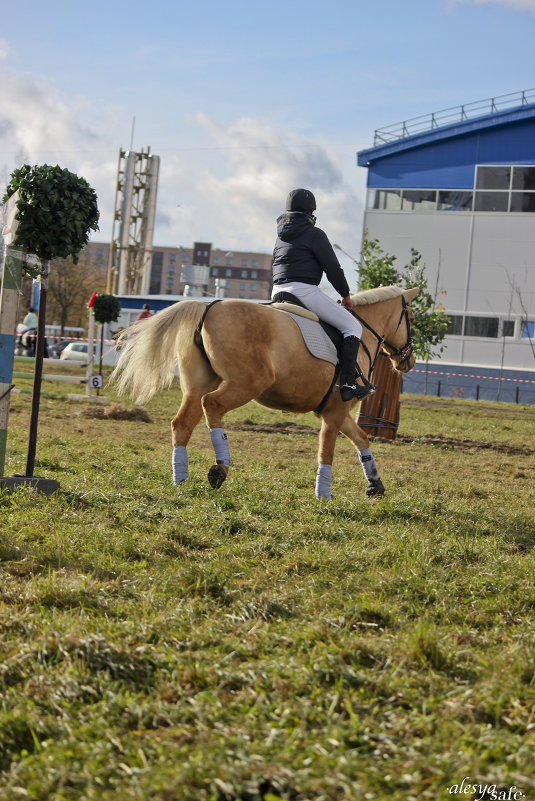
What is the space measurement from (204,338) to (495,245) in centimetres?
3502

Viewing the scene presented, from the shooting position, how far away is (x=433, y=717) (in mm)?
2740

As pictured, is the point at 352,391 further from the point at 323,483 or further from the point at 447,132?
the point at 447,132

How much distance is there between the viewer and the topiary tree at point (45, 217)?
6.85 meters

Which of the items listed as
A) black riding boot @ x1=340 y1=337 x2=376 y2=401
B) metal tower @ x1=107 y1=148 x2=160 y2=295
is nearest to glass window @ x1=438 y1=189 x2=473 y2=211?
metal tower @ x1=107 y1=148 x2=160 y2=295

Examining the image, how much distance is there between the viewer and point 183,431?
7.50 metres

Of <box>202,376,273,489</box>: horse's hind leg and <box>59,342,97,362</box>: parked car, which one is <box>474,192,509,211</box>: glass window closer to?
<box>59,342,97,362</box>: parked car

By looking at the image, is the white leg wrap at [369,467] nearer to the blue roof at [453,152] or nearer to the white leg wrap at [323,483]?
the white leg wrap at [323,483]

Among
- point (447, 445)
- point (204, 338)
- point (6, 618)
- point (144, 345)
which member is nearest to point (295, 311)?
point (204, 338)

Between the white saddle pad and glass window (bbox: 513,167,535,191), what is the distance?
114 ft

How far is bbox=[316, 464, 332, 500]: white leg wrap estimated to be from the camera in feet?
24.8

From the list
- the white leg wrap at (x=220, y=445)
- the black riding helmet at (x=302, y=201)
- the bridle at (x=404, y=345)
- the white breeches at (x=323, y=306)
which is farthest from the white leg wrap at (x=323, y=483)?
the black riding helmet at (x=302, y=201)

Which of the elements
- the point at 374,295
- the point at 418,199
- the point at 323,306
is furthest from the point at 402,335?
the point at 418,199

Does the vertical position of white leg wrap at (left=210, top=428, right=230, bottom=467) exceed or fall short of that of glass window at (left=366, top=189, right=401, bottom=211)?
it falls short

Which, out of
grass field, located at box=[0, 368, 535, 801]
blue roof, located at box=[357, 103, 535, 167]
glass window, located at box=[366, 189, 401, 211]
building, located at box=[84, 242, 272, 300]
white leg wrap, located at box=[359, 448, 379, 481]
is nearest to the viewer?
grass field, located at box=[0, 368, 535, 801]
